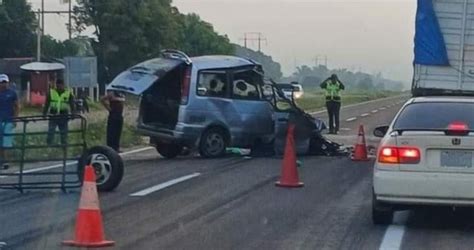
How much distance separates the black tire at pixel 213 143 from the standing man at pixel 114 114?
1.75 m

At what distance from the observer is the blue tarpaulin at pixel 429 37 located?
18812 mm

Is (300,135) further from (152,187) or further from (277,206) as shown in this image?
(277,206)

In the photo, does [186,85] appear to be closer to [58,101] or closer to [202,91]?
[202,91]

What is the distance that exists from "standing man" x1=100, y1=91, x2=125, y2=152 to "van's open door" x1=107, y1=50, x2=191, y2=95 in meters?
0.32

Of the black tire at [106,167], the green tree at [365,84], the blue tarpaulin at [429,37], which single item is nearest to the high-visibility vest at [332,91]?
the blue tarpaulin at [429,37]

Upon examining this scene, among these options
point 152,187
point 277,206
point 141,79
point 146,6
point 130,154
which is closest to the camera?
point 277,206

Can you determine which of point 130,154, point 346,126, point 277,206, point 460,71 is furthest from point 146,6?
point 277,206

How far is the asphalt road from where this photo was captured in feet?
36.0

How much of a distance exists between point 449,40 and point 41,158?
7784 mm

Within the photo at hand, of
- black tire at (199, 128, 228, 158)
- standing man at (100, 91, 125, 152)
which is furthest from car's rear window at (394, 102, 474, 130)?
standing man at (100, 91, 125, 152)

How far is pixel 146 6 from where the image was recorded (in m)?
69.5

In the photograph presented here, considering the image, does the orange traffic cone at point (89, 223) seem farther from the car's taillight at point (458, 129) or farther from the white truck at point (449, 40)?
the white truck at point (449, 40)

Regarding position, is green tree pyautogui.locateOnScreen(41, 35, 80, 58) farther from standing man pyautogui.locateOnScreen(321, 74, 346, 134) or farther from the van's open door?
the van's open door

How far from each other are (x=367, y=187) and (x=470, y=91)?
3341mm
